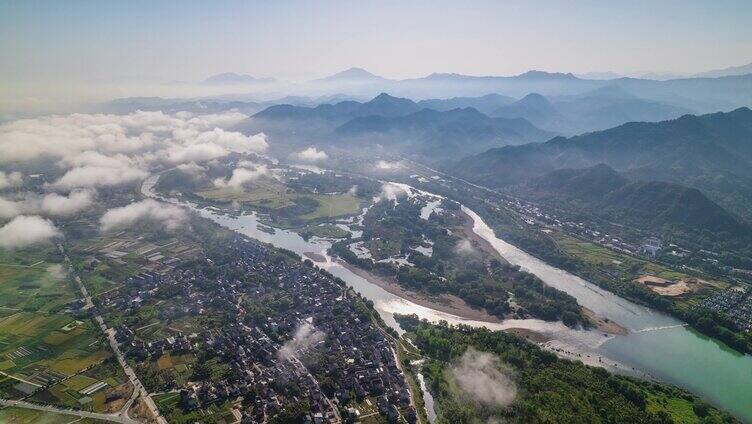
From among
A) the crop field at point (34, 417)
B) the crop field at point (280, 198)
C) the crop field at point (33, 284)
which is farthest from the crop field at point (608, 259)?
the crop field at point (33, 284)

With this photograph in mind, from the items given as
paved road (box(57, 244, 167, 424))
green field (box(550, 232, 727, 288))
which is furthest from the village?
green field (box(550, 232, 727, 288))

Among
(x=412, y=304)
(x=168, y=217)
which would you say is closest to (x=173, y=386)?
(x=412, y=304)

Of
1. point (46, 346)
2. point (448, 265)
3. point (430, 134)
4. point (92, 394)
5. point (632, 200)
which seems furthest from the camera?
point (430, 134)

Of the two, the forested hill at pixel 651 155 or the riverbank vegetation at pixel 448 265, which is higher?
the forested hill at pixel 651 155

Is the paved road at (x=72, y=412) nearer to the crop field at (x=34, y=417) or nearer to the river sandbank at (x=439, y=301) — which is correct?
the crop field at (x=34, y=417)

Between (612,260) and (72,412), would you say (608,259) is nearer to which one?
(612,260)

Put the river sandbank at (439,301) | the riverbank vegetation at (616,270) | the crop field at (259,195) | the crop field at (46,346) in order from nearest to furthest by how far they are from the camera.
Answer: the crop field at (46,346) < the riverbank vegetation at (616,270) < the river sandbank at (439,301) < the crop field at (259,195)

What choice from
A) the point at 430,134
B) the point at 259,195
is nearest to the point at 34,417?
the point at 259,195
